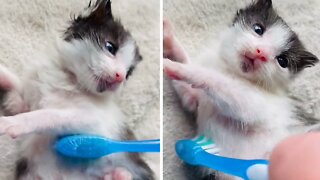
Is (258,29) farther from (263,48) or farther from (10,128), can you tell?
(10,128)

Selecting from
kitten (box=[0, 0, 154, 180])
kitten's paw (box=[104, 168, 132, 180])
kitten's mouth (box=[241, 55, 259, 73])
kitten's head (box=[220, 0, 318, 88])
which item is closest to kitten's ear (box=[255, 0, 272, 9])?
kitten's head (box=[220, 0, 318, 88])

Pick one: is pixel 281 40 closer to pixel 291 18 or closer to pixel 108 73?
pixel 291 18

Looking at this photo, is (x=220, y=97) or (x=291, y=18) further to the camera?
(x=291, y=18)

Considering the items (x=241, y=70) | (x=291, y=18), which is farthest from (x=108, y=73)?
(x=291, y=18)

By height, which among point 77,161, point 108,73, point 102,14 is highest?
point 102,14

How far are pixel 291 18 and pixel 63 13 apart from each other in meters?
0.38

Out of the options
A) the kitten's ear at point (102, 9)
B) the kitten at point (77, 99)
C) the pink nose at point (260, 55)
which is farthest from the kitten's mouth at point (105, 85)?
the pink nose at point (260, 55)

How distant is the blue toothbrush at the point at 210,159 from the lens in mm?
728

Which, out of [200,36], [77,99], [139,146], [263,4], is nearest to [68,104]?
[77,99]

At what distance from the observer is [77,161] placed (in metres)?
0.77

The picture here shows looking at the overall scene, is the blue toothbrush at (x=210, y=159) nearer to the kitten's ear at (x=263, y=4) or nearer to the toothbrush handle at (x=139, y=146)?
the toothbrush handle at (x=139, y=146)

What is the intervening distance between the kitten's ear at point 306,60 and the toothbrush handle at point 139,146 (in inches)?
10.0

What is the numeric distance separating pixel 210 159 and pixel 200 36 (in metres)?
0.20

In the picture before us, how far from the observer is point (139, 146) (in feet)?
2.61
